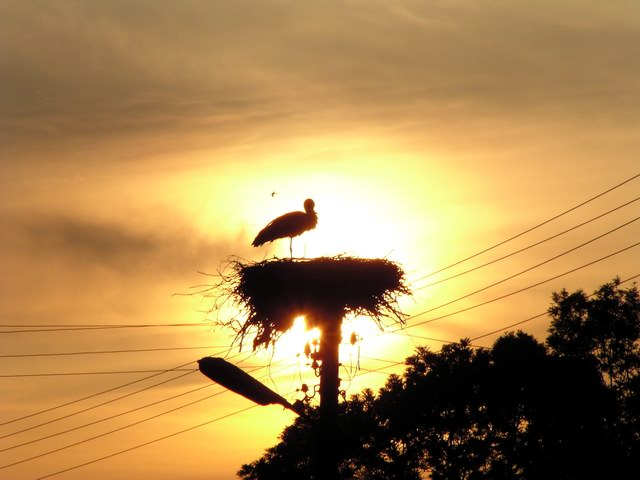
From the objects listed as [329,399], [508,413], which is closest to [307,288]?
[329,399]

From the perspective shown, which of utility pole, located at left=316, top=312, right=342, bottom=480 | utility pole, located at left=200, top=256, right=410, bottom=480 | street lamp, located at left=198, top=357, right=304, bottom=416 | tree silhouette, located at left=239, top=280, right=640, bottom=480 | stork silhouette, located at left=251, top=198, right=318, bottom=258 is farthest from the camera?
tree silhouette, located at left=239, top=280, right=640, bottom=480

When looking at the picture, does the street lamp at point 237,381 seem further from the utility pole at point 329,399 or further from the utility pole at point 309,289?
the utility pole at point 309,289

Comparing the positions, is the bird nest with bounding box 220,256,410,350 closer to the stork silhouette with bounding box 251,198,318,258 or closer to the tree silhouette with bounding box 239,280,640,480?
the stork silhouette with bounding box 251,198,318,258

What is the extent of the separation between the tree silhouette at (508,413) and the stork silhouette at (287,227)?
10.6 metres

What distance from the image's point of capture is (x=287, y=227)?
60.8 feet

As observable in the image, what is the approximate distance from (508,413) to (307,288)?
1701 cm

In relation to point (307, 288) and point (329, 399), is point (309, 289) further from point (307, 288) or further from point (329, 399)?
point (329, 399)

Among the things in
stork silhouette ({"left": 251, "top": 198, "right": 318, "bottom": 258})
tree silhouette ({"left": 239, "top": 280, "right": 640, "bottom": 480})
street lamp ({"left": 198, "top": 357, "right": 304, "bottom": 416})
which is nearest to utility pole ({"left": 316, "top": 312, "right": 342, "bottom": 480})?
street lamp ({"left": 198, "top": 357, "right": 304, "bottom": 416})

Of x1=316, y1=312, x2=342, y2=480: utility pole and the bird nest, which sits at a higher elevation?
the bird nest

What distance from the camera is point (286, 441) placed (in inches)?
1185

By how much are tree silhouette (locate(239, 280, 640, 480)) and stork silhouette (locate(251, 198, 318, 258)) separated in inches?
419

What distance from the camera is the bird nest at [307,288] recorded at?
12836 mm

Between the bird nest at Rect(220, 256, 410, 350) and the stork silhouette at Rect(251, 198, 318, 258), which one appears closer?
the bird nest at Rect(220, 256, 410, 350)

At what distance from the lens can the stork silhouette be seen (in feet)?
60.4
